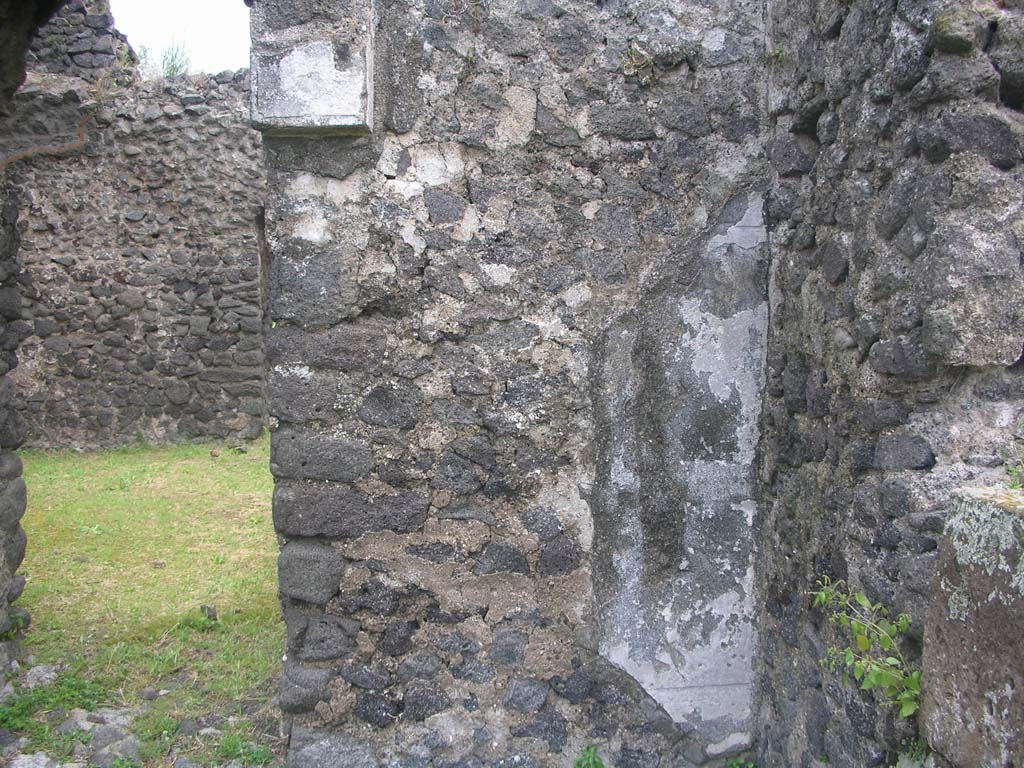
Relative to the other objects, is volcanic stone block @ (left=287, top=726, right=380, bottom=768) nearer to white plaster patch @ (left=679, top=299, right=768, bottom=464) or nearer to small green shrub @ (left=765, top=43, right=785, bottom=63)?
white plaster patch @ (left=679, top=299, right=768, bottom=464)

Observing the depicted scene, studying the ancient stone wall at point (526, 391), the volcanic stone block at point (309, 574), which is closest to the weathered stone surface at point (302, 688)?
the ancient stone wall at point (526, 391)

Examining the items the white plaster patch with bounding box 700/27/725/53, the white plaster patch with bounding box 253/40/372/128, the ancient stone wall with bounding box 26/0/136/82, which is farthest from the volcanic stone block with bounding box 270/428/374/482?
the ancient stone wall with bounding box 26/0/136/82

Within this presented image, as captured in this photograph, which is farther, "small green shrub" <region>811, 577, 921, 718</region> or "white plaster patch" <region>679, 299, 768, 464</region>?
"white plaster patch" <region>679, 299, 768, 464</region>

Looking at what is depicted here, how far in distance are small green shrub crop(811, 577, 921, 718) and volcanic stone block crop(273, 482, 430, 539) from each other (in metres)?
1.27

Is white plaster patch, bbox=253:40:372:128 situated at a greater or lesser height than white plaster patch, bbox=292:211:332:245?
greater

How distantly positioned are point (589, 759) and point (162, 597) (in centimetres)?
275

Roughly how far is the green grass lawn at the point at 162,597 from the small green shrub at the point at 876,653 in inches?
82.1

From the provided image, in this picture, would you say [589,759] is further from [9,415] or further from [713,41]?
[9,415]

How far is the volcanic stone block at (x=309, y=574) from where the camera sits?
106 inches

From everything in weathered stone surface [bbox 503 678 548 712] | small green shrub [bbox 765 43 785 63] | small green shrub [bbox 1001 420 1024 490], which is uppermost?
small green shrub [bbox 765 43 785 63]

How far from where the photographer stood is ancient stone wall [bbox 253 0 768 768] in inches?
106

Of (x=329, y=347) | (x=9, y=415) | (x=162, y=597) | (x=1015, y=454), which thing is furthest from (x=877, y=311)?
(x=162, y=597)

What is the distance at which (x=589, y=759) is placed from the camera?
2740mm

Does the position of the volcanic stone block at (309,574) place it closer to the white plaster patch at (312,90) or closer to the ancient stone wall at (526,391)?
the ancient stone wall at (526,391)
